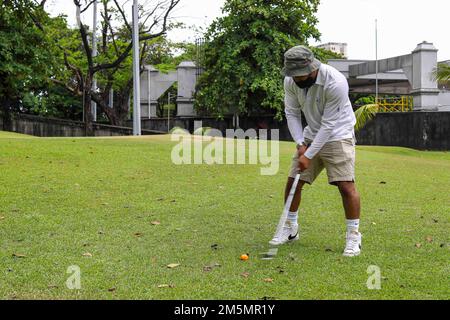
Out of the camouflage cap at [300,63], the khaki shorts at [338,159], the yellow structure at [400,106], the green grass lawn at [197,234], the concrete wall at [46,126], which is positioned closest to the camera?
the green grass lawn at [197,234]

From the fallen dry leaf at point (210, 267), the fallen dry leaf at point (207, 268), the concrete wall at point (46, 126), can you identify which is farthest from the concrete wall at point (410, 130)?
the fallen dry leaf at point (207, 268)

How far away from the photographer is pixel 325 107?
537 centimetres

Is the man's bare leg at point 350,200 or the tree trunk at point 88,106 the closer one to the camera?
the man's bare leg at point 350,200

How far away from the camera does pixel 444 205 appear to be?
8.38m

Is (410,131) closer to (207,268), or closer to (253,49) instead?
(253,49)

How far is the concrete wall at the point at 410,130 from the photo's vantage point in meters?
24.3

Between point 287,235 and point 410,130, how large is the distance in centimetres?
2044

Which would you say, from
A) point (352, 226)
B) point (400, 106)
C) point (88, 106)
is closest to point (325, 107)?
point (352, 226)

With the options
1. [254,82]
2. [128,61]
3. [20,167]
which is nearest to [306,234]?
[20,167]

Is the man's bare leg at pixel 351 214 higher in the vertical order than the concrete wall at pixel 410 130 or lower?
lower

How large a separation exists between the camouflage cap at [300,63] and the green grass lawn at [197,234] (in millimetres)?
1681

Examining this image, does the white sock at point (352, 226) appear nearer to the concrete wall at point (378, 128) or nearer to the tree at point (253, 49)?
the concrete wall at point (378, 128)

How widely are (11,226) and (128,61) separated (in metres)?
25.9
